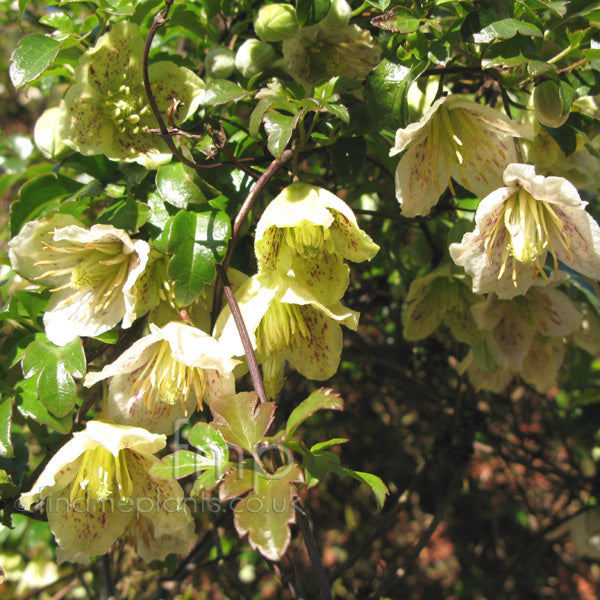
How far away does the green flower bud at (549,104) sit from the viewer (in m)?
0.87

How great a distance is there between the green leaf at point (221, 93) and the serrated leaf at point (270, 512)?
0.54 metres

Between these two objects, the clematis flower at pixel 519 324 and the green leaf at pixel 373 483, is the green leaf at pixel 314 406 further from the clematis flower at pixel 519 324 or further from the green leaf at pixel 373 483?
the clematis flower at pixel 519 324

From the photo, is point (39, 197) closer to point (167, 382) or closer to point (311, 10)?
point (167, 382)

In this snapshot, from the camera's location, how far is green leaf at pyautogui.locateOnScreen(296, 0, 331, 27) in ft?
3.11

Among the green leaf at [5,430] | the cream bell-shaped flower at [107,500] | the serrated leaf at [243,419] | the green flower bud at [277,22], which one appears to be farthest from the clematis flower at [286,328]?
the green flower bud at [277,22]

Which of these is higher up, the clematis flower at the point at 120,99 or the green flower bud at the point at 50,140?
the clematis flower at the point at 120,99

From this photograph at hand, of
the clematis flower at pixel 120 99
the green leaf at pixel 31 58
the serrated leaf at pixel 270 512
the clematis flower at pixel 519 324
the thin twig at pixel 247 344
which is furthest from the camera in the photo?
the clematis flower at pixel 519 324

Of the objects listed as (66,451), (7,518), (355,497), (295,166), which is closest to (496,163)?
(295,166)

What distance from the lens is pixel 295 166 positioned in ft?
3.01

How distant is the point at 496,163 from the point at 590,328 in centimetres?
48

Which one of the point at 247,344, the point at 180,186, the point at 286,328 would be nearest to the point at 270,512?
the point at 247,344

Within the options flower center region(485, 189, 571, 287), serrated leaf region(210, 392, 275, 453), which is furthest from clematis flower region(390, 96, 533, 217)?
serrated leaf region(210, 392, 275, 453)

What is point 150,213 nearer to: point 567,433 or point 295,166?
point 295,166

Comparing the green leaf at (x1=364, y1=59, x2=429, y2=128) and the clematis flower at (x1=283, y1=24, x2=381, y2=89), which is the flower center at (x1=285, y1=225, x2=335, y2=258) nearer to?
the green leaf at (x1=364, y1=59, x2=429, y2=128)
